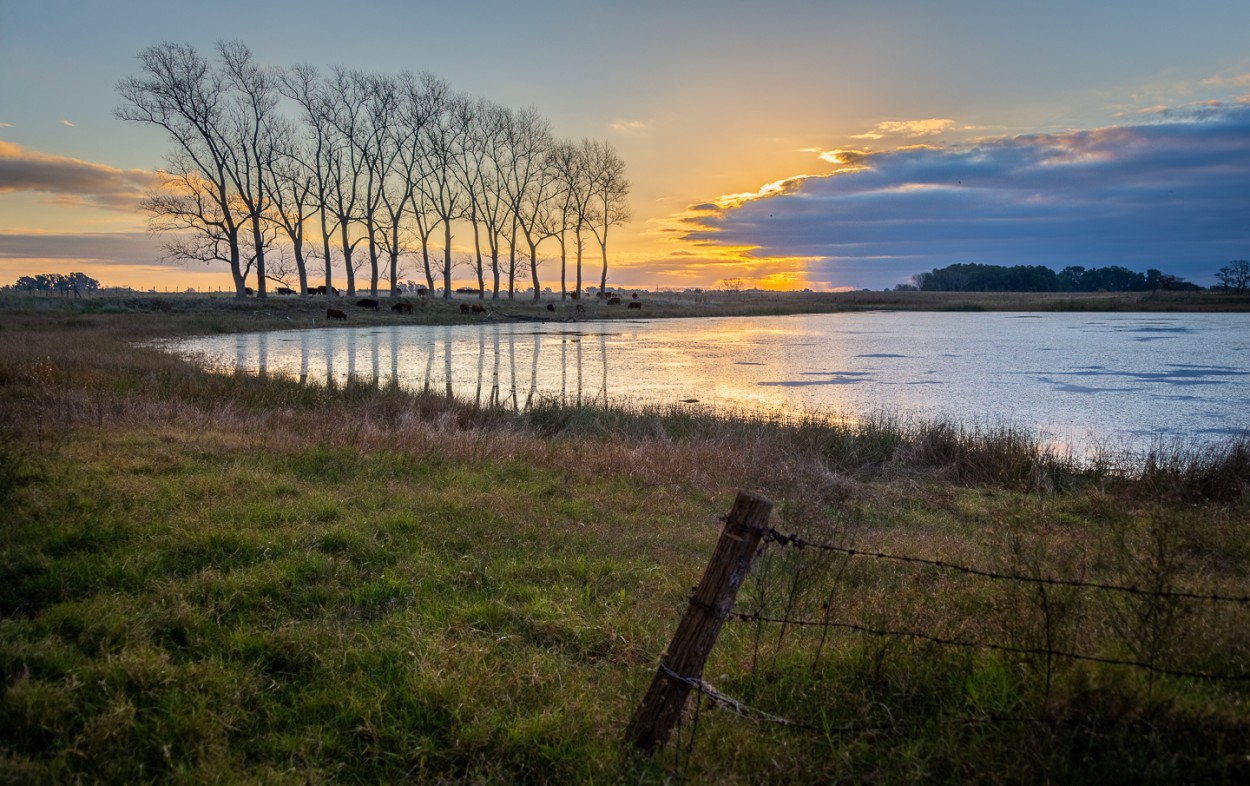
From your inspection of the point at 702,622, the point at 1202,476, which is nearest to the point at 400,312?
the point at 1202,476

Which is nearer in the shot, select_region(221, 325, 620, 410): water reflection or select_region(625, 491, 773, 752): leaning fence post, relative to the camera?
select_region(625, 491, 773, 752): leaning fence post

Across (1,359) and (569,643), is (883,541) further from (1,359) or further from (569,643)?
(1,359)

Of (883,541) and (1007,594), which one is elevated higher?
(1007,594)

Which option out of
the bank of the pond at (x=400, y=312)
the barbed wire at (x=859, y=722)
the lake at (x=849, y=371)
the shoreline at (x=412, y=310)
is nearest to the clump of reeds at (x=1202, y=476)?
the lake at (x=849, y=371)

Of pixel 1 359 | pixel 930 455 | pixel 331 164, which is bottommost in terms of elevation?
pixel 930 455

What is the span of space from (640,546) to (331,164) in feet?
206

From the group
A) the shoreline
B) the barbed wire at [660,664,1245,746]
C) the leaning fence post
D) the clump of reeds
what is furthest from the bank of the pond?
the barbed wire at [660,664,1245,746]

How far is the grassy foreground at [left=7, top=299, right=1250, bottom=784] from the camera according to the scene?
3.35 metres

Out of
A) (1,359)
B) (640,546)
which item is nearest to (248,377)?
(1,359)

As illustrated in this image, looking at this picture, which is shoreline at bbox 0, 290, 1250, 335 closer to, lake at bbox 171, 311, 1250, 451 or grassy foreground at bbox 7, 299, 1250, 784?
lake at bbox 171, 311, 1250, 451

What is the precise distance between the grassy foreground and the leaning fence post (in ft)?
0.52

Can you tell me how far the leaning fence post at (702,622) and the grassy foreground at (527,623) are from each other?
16cm

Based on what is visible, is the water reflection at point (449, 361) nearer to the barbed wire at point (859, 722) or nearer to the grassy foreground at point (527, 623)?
the grassy foreground at point (527, 623)

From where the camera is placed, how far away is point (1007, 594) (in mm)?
4199
